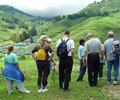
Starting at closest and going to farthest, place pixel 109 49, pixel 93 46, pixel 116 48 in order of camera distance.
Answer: pixel 93 46, pixel 116 48, pixel 109 49

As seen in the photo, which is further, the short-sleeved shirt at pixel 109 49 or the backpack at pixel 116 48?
the short-sleeved shirt at pixel 109 49

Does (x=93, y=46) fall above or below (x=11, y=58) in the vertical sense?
above

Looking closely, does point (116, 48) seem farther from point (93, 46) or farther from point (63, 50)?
point (63, 50)

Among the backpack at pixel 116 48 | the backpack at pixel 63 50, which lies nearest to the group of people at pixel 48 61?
the backpack at pixel 63 50

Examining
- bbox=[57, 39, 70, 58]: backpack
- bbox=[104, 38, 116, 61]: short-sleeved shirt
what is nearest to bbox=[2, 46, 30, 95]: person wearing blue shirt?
bbox=[57, 39, 70, 58]: backpack

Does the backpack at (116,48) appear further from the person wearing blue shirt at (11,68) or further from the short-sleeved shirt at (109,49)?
Result: the person wearing blue shirt at (11,68)

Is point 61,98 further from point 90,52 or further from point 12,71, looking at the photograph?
point 90,52

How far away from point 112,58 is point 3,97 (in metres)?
5.66

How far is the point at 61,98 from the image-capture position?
25.8 ft

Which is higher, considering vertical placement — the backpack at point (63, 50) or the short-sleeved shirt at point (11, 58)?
the backpack at point (63, 50)

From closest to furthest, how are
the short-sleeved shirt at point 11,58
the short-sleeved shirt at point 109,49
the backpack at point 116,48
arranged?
the short-sleeved shirt at point 11,58 → the backpack at point 116,48 → the short-sleeved shirt at point 109,49

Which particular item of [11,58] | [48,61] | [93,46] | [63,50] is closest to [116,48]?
[93,46]

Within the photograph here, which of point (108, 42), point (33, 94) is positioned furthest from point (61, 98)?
point (108, 42)

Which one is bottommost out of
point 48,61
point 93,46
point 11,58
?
point 48,61
